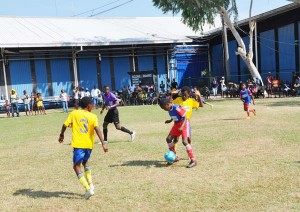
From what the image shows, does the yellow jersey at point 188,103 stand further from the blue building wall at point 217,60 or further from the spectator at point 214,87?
the blue building wall at point 217,60

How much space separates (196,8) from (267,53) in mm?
6822

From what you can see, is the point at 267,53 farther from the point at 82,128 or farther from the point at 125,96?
the point at 82,128

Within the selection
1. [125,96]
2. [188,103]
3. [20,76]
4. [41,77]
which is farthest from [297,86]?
[20,76]

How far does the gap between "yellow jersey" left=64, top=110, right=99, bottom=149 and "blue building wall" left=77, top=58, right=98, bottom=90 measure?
2466cm

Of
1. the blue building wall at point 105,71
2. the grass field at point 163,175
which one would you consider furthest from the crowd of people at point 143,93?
the grass field at point 163,175

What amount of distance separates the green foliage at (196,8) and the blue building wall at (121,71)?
5904 mm

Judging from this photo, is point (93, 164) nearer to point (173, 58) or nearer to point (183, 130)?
point (183, 130)

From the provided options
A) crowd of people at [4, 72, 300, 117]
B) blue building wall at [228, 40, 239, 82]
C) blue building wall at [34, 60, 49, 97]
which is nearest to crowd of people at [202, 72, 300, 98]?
crowd of people at [4, 72, 300, 117]

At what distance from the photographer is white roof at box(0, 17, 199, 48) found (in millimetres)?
27516

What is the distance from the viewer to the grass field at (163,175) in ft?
18.7

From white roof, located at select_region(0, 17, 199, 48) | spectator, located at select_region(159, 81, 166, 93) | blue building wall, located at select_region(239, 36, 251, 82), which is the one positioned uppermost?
white roof, located at select_region(0, 17, 199, 48)

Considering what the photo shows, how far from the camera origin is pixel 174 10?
28156mm

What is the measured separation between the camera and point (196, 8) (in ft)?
90.7

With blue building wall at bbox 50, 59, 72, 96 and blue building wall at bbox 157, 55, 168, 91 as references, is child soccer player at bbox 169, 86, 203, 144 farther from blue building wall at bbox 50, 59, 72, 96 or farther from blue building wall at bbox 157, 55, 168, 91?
blue building wall at bbox 157, 55, 168, 91
